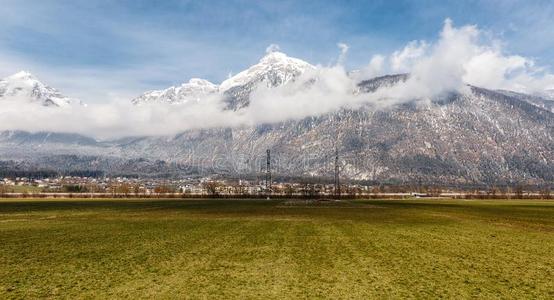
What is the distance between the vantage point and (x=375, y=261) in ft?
93.4

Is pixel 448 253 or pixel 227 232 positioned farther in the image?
pixel 227 232

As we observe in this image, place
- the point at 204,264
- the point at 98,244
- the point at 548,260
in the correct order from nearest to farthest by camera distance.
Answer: the point at 204,264 → the point at 548,260 → the point at 98,244

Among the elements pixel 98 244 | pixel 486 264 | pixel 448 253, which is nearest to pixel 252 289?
pixel 486 264

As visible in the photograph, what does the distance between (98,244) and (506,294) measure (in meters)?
29.9

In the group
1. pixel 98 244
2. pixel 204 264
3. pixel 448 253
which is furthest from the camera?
pixel 98 244

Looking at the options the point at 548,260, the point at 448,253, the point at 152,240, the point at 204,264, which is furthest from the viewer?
the point at 152,240

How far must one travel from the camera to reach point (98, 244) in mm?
36719

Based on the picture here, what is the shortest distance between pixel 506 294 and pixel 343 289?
721cm

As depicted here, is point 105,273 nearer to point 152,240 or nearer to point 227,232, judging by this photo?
point 152,240

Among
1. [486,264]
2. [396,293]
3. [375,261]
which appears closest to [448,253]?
[486,264]

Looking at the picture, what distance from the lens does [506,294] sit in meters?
20.1

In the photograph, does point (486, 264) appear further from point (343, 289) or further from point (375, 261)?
point (343, 289)

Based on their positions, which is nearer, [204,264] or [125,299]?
[125,299]

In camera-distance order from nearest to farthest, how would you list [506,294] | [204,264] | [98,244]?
[506,294]
[204,264]
[98,244]
